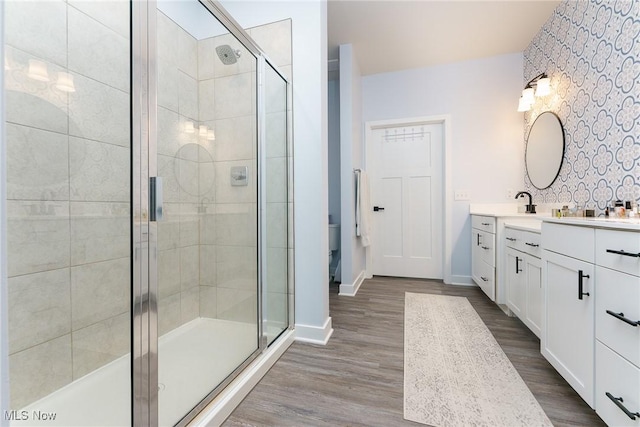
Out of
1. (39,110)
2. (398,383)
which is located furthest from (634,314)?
(39,110)

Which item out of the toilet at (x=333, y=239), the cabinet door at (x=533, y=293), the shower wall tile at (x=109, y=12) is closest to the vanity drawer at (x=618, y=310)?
the cabinet door at (x=533, y=293)

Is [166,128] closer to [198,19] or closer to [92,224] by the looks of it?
[92,224]

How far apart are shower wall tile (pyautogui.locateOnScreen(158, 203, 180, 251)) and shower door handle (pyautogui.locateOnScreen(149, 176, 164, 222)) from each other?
1.45 ft

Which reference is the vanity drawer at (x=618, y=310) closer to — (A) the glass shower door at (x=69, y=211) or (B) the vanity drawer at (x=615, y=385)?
(B) the vanity drawer at (x=615, y=385)

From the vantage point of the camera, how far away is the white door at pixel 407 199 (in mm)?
3492

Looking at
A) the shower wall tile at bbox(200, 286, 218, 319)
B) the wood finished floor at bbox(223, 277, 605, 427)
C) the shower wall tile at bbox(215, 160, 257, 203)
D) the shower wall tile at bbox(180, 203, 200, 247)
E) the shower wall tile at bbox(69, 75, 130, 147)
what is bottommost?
the wood finished floor at bbox(223, 277, 605, 427)

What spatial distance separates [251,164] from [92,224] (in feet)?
2.75

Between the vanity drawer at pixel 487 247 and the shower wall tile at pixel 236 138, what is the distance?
7.17ft

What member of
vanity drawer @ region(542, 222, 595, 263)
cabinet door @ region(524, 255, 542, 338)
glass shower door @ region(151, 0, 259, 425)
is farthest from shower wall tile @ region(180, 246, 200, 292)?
cabinet door @ region(524, 255, 542, 338)

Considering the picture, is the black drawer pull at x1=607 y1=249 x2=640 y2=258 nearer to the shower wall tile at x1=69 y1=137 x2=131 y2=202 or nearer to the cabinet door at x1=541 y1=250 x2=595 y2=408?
the cabinet door at x1=541 y1=250 x2=595 y2=408

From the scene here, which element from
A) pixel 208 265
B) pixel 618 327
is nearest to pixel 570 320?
pixel 618 327

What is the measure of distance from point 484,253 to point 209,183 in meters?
2.55

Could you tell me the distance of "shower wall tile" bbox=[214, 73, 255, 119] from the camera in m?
1.71

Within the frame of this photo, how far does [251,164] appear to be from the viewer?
1.70 metres
